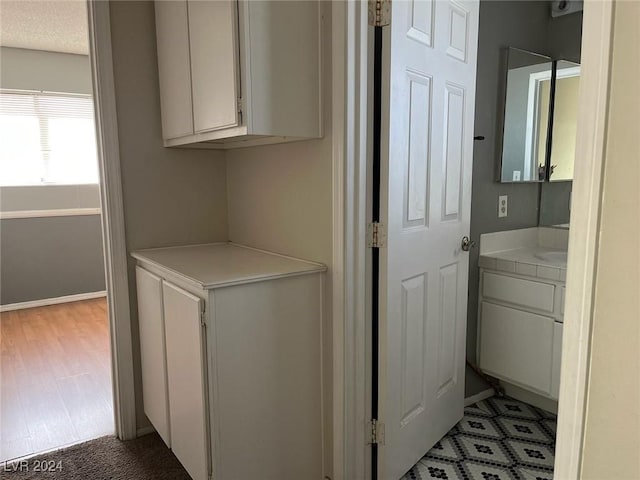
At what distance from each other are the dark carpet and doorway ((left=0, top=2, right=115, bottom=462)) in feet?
4.44

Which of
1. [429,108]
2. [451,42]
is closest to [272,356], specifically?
[429,108]

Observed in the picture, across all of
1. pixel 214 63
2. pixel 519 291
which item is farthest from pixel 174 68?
pixel 519 291

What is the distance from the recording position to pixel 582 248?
28.2 inches

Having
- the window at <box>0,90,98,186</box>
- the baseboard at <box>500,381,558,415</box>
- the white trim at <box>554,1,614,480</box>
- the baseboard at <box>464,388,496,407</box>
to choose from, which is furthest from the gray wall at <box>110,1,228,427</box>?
the window at <box>0,90,98,186</box>

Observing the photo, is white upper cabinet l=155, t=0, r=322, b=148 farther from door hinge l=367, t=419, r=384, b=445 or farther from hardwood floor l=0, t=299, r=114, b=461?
hardwood floor l=0, t=299, r=114, b=461

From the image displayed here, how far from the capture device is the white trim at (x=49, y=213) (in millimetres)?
4562

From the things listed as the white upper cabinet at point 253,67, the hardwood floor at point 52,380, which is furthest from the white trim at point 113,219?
the white upper cabinet at point 253,67

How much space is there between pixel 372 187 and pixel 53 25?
3.62m

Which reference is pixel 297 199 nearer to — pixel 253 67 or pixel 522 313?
pixel 253 67

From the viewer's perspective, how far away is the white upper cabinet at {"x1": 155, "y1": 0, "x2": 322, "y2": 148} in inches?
61.2

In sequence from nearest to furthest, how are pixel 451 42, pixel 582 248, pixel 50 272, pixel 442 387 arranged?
pixel 582 248, pixel 451 42, pixel 442 387, pixel 50 272

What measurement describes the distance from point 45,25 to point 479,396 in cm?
425

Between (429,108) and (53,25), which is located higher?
(53,25)

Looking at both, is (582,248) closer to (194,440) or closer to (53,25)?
(194,440)
